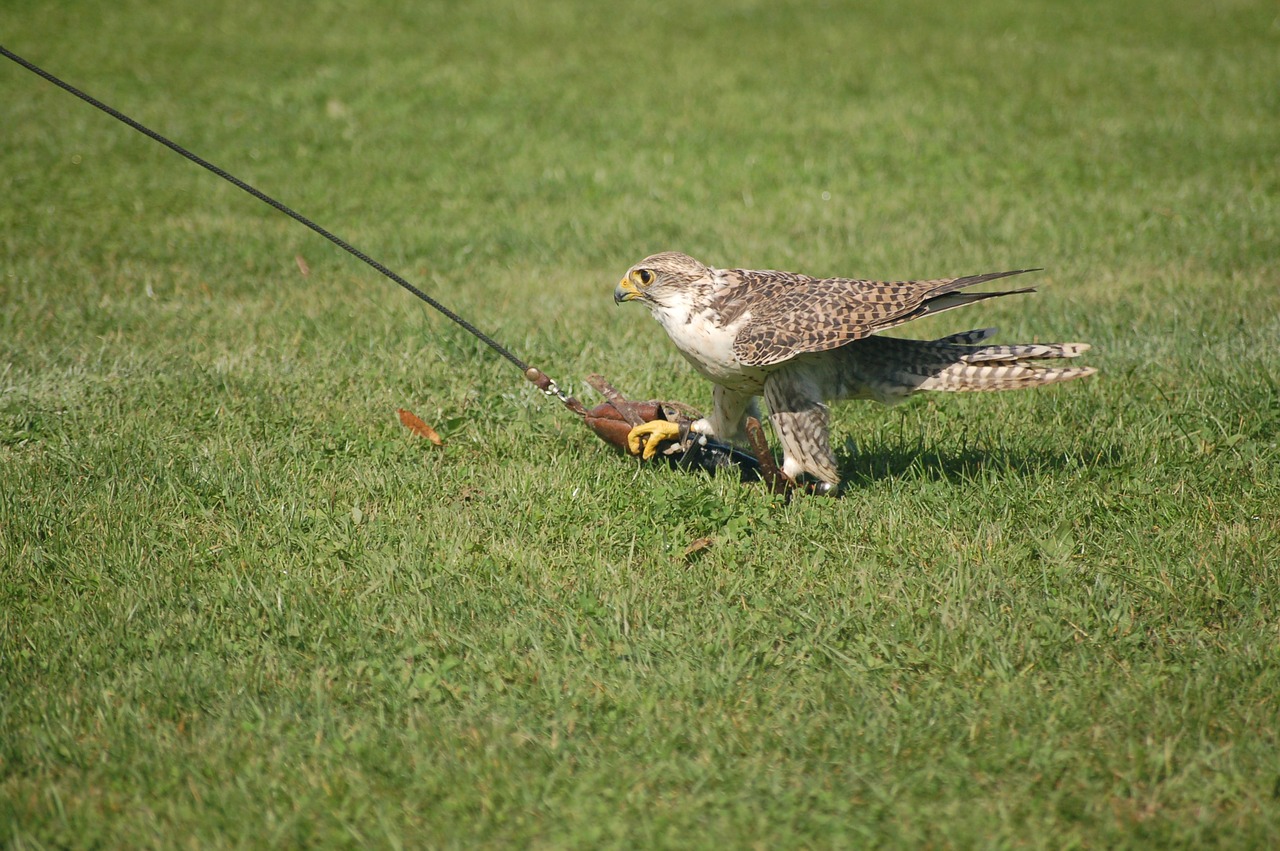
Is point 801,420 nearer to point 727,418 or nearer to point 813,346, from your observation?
point 813,346

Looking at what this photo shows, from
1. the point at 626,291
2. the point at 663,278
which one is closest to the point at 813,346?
the point at 663,278

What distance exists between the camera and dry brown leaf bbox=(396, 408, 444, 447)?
6.12m

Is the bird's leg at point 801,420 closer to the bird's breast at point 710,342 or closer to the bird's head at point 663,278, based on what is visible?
the bird's breast at point 710,342

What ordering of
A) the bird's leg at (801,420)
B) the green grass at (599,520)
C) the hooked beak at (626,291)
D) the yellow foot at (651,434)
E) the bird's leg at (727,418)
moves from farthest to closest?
the bird's leg at (727,418) → the yellow foot at (651,434) → the hooked beak at (626,291) → the bird's leg at (801,420) → the green grass at (599,520)

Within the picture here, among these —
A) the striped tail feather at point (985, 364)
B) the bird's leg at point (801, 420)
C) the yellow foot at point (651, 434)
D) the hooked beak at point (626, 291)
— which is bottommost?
the yellow foot at point (651, 434)

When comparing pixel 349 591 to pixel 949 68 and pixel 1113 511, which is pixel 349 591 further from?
pixel 949 68

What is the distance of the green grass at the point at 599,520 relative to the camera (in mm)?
3627

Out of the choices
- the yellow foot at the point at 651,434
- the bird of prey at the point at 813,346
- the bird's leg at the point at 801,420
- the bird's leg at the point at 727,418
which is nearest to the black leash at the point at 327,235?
the yellow foot at the point at 651,434

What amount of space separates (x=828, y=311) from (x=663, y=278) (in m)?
0.82

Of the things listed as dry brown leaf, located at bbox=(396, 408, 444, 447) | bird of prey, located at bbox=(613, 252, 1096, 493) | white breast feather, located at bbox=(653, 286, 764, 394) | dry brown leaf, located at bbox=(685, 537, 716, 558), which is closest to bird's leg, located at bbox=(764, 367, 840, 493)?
bird of prey, located at bbox=(613, 252, 1096, 493)

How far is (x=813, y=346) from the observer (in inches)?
197

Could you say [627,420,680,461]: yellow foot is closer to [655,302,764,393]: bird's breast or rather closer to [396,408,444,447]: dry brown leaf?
[655,302,764,393]: bird's breast

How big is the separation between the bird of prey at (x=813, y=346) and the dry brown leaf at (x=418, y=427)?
1225 mm

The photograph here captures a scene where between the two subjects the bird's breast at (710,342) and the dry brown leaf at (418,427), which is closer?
the bird's breast at (710,342)
